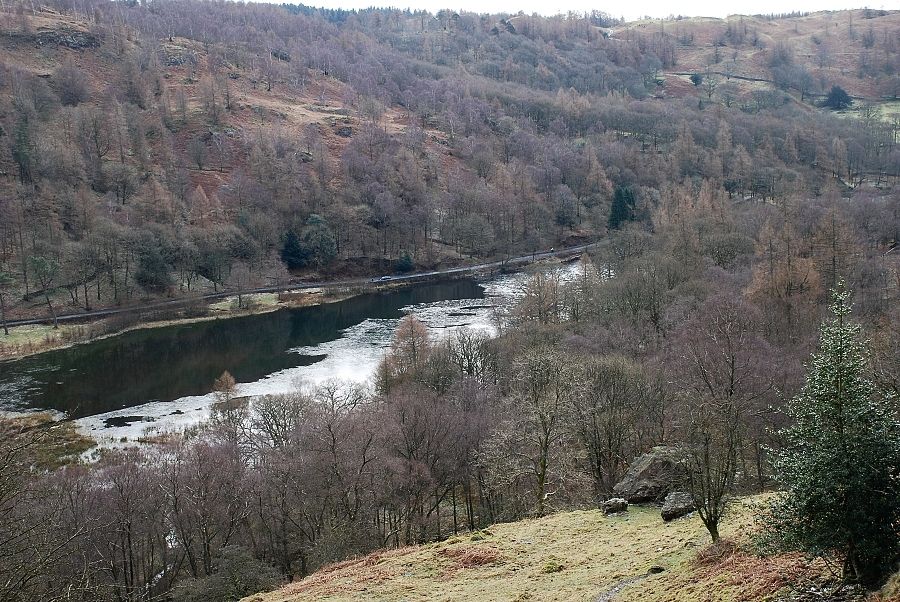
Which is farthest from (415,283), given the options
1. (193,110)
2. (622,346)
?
(193,110)

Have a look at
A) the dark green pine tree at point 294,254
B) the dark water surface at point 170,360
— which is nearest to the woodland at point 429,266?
the dark green pine tree at point 294,254

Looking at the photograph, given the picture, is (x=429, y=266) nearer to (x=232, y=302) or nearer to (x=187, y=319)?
(x=232, y=302)

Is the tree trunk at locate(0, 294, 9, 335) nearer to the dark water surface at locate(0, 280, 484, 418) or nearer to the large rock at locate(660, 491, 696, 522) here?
the dark water surface at locate(0, 280, 484, 418)

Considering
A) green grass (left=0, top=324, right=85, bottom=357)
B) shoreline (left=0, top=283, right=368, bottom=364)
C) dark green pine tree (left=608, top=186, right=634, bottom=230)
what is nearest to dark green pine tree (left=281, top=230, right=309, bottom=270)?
shoreline (left=0, top=283, right=368, bottom=364)

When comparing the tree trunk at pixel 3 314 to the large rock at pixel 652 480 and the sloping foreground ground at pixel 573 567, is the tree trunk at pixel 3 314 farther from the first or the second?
the large rock at pixel 652 480

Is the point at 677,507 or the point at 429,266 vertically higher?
the point at 677,507

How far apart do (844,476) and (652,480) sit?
14.3 metres

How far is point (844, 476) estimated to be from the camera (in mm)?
11461

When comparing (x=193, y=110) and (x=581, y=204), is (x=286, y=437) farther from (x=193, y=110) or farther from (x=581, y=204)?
(x=193, y=110)

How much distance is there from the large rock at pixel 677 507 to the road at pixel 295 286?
261 ft

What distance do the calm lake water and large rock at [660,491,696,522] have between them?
127 ft

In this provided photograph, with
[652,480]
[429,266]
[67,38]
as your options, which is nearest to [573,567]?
[652,480]

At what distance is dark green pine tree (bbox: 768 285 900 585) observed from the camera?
444 inches

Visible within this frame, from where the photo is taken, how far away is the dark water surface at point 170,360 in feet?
192
